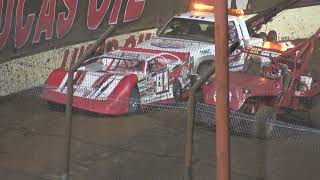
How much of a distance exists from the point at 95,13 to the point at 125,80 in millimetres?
3953

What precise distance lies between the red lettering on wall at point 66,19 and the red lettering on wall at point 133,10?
213 centimetres

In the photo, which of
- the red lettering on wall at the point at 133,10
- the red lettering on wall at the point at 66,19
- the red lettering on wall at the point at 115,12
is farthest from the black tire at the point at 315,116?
the red lettering on wall at the point at 133,10

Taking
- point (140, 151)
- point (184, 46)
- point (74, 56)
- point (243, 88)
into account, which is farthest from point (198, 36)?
point (140, 151)

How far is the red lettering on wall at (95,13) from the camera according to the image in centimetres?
1335

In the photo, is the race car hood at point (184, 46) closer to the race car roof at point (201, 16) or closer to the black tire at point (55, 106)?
the race car roof at point (201, 16)

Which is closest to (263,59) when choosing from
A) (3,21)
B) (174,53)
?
(174,53)

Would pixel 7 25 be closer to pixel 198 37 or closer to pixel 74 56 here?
pixel 74 56

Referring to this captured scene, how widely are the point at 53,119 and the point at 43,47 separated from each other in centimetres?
360

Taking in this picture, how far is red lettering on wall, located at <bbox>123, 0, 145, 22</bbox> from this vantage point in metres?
14.8

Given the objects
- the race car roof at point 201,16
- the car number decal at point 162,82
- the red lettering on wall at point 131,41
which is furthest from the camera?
the red lettering on wall at point 131,41

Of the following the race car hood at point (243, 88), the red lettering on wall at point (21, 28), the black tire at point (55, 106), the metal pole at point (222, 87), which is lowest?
the black tire at point (55, 106)

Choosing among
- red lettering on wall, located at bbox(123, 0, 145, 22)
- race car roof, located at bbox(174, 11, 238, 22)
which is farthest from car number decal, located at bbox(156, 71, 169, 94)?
red lettering on wall, located at bbox(123, 0, 145, 22)

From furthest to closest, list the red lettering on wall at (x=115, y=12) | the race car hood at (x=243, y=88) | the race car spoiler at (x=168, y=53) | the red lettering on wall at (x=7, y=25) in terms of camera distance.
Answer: the red lettering on wall at (x=115, y=12), the race car spoiler at (x=168, y=53), the red lettering on wall at (x=7, y=25), the race car hood at (x=243, y=88)

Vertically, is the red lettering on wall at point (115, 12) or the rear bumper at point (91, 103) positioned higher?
the red lettering on wall at point (115, 12)
